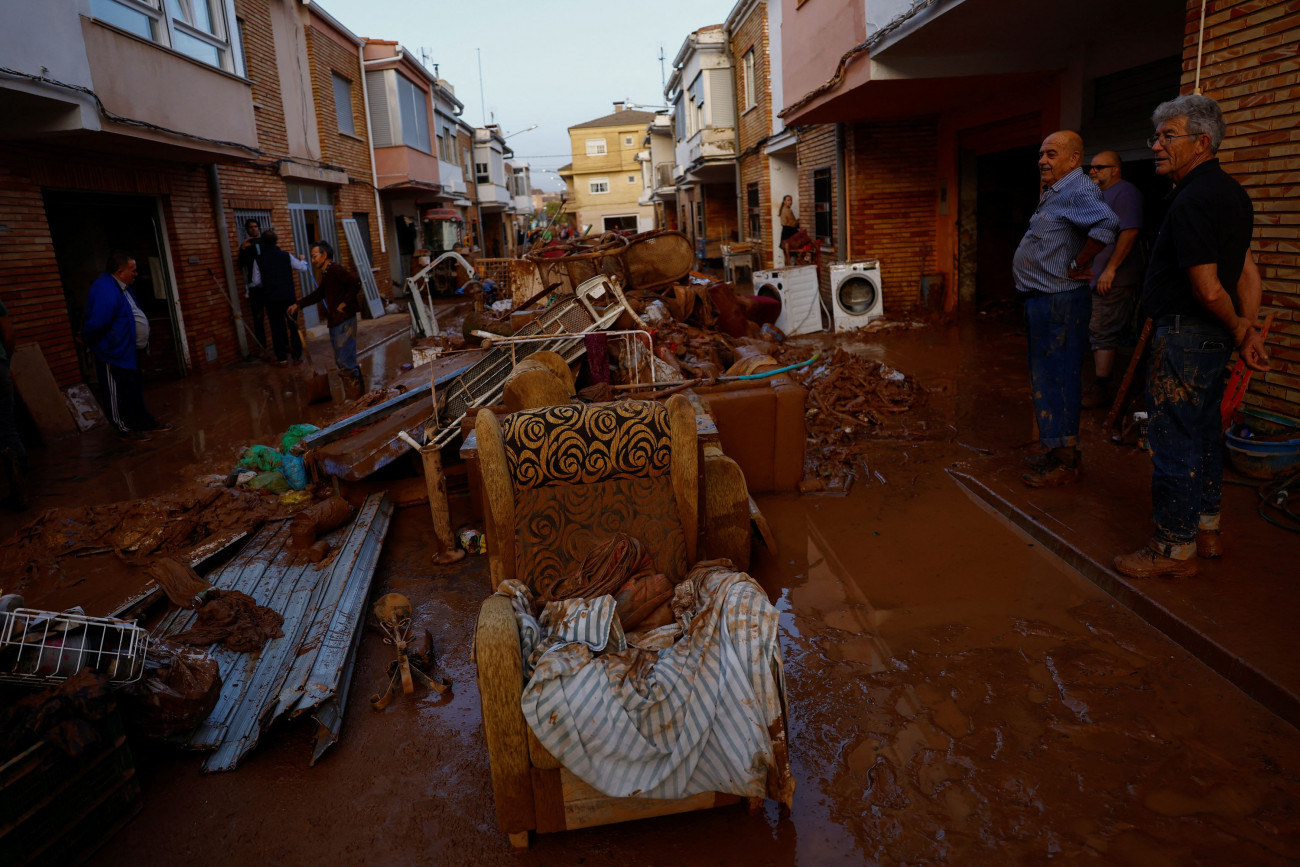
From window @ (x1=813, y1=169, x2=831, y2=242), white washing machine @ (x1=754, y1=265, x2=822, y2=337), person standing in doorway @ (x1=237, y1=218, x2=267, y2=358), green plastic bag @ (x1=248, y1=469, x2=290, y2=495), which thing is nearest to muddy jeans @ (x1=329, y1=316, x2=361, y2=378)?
green plastic bag @ (x1=248, y1=469, x2=290, y2=495)

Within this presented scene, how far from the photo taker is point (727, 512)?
4.19m

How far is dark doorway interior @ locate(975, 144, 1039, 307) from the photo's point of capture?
12023 millimetres

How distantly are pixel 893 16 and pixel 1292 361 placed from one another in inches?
227

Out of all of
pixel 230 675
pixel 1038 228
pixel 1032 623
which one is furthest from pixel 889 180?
pixel 230 675

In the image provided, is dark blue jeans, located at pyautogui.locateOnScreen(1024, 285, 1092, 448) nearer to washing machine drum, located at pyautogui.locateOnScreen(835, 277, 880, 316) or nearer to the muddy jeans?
the muddy jeans

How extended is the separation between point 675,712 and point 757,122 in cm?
1876

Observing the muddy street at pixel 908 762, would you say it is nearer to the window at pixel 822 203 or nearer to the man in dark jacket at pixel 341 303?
the man in dark jacket at pixel 341 303

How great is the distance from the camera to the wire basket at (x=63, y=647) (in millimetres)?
2588

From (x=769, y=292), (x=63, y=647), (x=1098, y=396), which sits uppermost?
(x=769, y=292)

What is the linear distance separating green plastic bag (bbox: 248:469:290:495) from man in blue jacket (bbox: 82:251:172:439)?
2691 mm

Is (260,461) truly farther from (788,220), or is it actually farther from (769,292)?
(788,220)

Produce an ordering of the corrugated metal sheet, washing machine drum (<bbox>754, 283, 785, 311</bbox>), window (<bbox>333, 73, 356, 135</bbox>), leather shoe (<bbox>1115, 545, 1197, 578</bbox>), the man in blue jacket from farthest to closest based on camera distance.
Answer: window (<bbox>333, 73, 356, 135</bbox>)
washing machine drum (<bbox>754, 283, 785, 311</bbox>)
the man in blue jacket
leather shoe (<bbox>1115, 545, 1197, 578</bbox>)
the corrugated metal sheet

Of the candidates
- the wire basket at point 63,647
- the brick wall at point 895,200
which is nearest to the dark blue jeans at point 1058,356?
the wire basket at point 63,647

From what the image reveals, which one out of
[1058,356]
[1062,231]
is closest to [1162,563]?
[1058,356]
